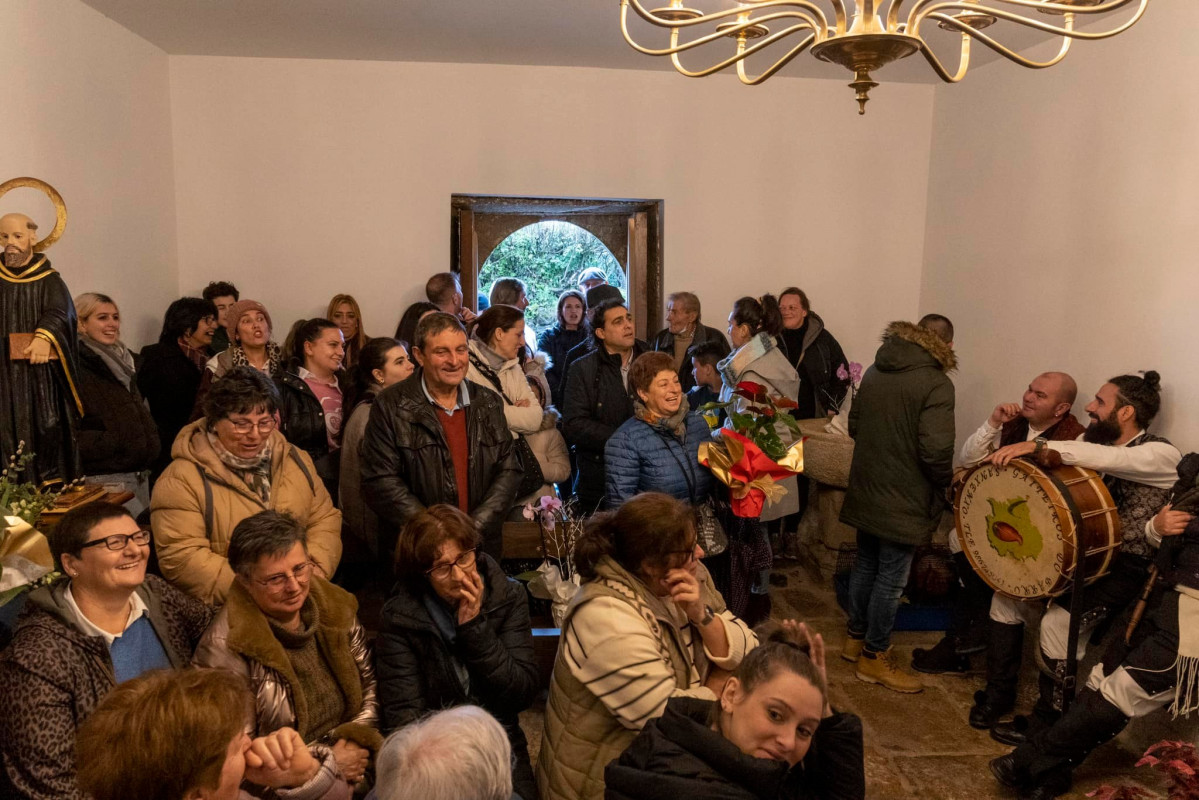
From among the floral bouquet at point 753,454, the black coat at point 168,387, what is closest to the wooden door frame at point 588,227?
the black coat at point 168,387

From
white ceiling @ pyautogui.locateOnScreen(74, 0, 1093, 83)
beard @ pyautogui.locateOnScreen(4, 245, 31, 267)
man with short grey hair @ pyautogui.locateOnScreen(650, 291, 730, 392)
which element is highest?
white ceiling @ pyautogui.locateOnScreen(74, 0, 1093, 83)

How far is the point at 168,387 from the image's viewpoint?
5.02 meters

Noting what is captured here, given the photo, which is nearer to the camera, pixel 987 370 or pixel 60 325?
pixel 60 325

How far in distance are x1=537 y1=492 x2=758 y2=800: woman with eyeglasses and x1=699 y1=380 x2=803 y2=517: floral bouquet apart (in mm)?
1170

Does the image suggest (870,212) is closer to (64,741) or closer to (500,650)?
(500,650)

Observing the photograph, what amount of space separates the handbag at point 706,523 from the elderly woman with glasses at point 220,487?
1.36 meters

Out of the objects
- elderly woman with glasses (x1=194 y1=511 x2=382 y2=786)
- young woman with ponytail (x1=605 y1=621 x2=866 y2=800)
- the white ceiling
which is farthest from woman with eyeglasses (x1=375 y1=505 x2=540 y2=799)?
the white ceiling

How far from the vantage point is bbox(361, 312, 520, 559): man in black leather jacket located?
3.45 metres

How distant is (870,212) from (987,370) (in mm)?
1581

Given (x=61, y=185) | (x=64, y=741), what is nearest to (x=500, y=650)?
(x=64, y=741)

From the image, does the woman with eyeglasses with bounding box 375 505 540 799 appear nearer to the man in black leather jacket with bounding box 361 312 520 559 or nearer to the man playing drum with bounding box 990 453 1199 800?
the man in black leather jacket with bounding box 361 312 520 559

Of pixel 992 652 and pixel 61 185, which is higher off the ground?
pixel 61 185

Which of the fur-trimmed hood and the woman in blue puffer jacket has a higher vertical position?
the fur-trimmed hood

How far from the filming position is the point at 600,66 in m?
6.42
